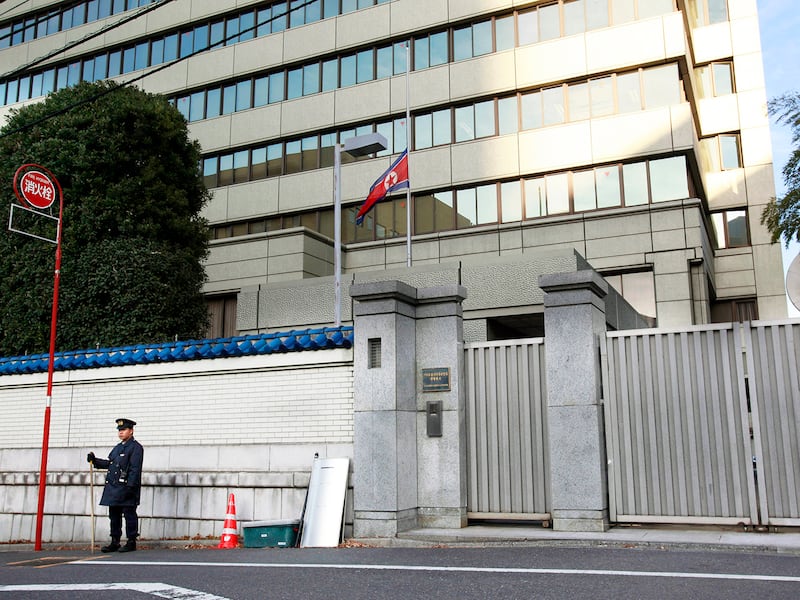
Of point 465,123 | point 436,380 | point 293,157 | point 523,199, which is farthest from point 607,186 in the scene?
point 436,380

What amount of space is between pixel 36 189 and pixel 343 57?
58.2 feet

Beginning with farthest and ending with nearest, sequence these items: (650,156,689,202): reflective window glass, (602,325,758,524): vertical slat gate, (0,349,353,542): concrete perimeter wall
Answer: (650,156,689,202): reflective window glass, (0,349,353,542): concrete perimeter wall, (602,325,758,524): vertical slat gate

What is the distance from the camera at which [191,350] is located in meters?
11.9

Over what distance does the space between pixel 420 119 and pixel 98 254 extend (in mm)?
15021

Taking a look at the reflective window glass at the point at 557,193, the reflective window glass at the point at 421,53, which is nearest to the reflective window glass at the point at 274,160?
the reflective window glass at the point at 421,53

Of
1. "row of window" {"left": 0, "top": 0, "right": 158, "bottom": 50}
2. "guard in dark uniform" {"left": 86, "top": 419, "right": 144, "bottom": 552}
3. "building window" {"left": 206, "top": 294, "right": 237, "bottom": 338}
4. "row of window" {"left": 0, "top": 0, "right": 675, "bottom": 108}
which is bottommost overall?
"guard in dark uniform" {"left": 86, "top": 419, "right": 144, "bottom": 552}

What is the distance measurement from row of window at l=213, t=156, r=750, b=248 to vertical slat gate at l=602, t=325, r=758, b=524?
15.7 m

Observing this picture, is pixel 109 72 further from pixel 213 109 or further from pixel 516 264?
pixel 516 264

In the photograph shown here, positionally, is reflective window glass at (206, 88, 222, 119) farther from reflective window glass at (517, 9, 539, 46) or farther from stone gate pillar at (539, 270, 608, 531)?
stone gate pillar at (539, 270, 608, 531)

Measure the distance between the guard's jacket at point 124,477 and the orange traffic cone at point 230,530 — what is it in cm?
140

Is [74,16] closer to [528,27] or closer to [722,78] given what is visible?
[528,27]

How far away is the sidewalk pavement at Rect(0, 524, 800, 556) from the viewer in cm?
794

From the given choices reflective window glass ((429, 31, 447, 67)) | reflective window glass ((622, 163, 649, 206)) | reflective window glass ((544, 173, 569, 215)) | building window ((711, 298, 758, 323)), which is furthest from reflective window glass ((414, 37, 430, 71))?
building window ((711, 298, 758, 323))

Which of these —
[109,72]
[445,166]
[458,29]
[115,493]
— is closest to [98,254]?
[115,493]
